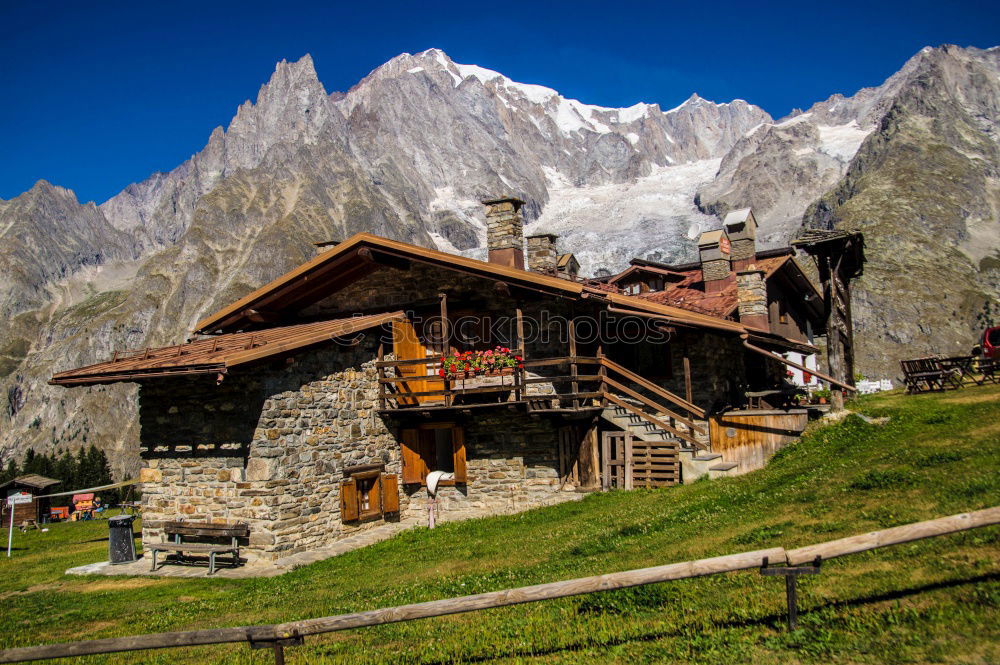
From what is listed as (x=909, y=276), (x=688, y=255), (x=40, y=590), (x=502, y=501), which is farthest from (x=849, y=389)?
(x=688, y=255)

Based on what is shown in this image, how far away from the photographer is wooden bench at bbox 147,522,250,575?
14.4 meters

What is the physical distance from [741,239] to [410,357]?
37.4 ft

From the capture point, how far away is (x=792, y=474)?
12820mm

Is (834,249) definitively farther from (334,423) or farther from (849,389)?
(334,423)

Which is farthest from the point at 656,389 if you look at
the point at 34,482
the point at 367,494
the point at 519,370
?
the point at 34,482

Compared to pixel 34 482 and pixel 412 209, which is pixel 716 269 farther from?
pixel 412 209

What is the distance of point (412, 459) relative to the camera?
1838 centimetres

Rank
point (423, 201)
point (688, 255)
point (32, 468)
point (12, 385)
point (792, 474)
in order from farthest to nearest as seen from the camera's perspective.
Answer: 1. point (423, 201)
2. point (12, 385)
3. point (688, 255)
4. point (32, 468)
5. point (792, 474)

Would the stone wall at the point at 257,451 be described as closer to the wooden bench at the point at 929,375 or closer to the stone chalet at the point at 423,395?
the stone chalet at the point at 423,395

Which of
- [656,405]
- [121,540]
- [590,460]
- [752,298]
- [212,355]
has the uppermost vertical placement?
[752,298]

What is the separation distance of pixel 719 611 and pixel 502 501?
1110 cm

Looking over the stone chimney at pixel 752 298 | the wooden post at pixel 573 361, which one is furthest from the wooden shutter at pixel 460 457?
the stone chimney at pixel 752 298

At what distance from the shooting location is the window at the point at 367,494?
1631 centimetres

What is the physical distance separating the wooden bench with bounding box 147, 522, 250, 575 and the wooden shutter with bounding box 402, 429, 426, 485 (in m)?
4.66
